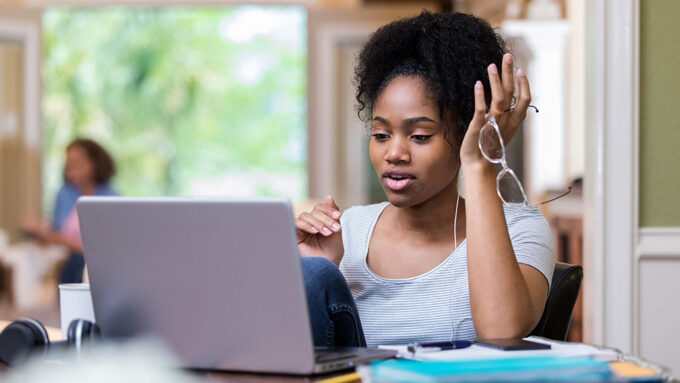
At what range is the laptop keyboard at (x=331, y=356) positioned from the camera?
947 millimetres

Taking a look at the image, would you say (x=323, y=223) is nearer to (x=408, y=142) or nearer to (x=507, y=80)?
(x=408, y=142)

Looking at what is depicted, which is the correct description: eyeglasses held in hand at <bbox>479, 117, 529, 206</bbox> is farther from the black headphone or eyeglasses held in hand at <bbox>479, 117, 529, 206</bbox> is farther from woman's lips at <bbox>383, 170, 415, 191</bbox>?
the black headphone

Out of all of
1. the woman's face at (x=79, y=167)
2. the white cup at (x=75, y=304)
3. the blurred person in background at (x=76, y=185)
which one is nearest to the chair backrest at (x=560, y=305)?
the white cup at (x=75, y=304)

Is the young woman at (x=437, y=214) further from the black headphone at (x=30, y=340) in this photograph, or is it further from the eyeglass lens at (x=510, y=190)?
the black headphone at (x=30, y=340)

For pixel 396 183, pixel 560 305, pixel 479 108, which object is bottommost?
pixel 560 305

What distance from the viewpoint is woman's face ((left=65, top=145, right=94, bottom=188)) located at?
4918mm

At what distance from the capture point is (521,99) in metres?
1.25

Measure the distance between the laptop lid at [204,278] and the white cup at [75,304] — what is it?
0.06m

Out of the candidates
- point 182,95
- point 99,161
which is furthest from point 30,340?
point 182,95

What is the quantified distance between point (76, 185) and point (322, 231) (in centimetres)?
394

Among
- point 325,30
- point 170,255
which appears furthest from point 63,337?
point 325,30

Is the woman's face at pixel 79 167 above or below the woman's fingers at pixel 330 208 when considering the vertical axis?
above

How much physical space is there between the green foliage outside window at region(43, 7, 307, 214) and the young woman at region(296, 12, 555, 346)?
9.31 meters

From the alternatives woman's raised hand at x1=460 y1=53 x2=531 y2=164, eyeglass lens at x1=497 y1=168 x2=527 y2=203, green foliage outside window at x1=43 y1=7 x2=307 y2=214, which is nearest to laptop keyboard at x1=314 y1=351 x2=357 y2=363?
woman's raised hand at x1=460 y1=53 x2=531 y2=164
